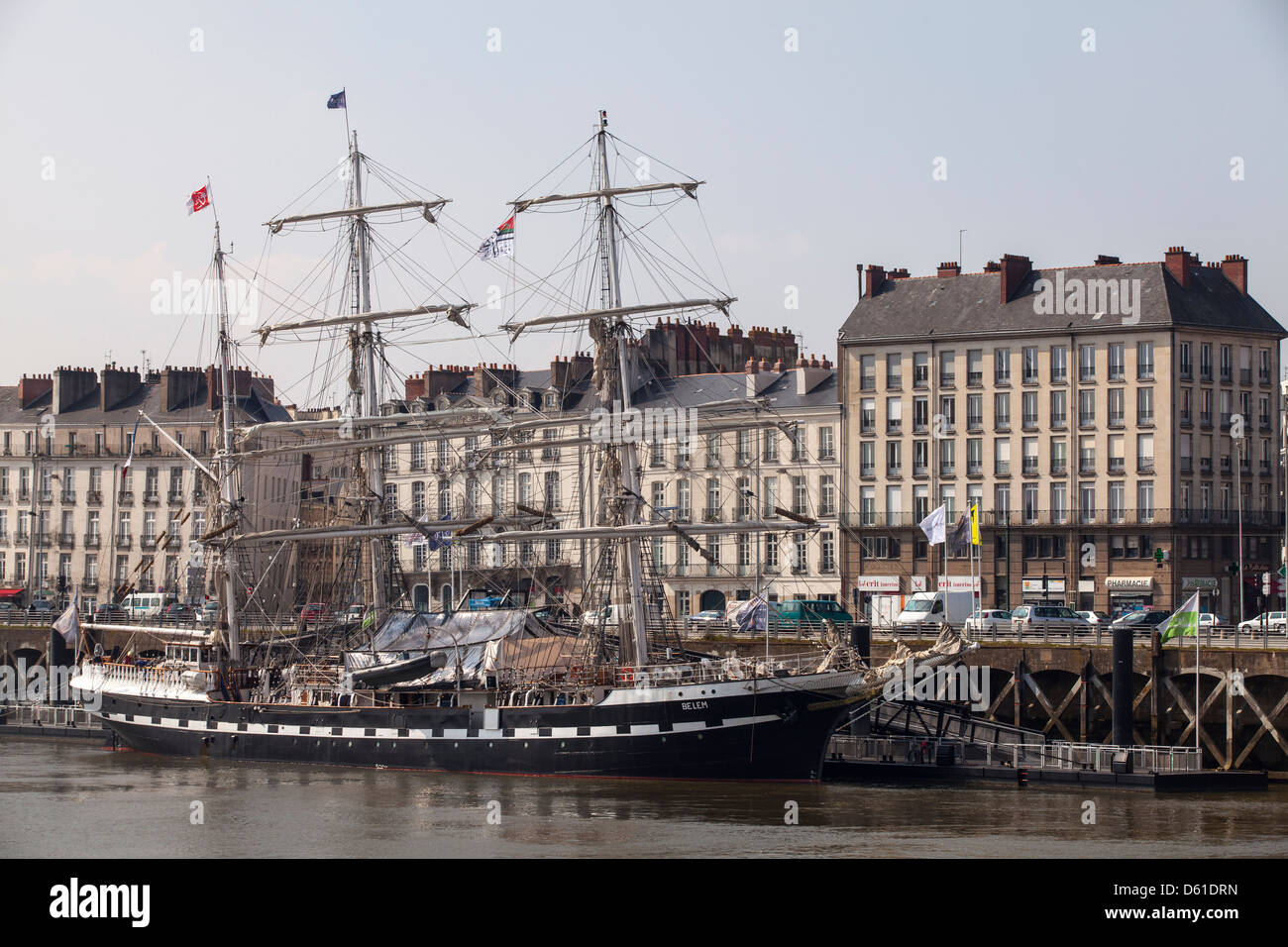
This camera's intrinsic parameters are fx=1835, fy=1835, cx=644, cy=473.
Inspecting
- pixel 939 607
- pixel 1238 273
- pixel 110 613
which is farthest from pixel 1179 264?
pixel 110 613

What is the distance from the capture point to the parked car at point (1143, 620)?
2157 inches

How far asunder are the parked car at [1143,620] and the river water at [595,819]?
8606 mm

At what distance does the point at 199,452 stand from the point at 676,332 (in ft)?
90.3

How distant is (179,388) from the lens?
325ft

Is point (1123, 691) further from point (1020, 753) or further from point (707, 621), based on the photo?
point (707, 621)

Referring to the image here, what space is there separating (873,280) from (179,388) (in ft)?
127

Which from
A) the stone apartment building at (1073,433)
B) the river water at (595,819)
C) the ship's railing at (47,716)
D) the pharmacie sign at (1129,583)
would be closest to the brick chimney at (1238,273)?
the stone apartment building at (1073,433)

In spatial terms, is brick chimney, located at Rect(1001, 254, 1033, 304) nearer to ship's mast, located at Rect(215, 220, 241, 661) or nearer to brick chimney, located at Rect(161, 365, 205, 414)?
ship's mast, located at Rect(215, 220, 241, 661)

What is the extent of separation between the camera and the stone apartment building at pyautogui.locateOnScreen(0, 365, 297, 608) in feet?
323

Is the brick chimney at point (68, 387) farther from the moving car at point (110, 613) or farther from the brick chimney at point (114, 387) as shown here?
the moving car at point (110, 613)

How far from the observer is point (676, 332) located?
298 ft

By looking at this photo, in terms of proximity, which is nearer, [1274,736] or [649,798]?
[649,798]

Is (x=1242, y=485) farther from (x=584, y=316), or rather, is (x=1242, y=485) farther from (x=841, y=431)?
(x=584, y=316)

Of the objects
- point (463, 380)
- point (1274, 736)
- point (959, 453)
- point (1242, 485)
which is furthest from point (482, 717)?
point (463, 380)
